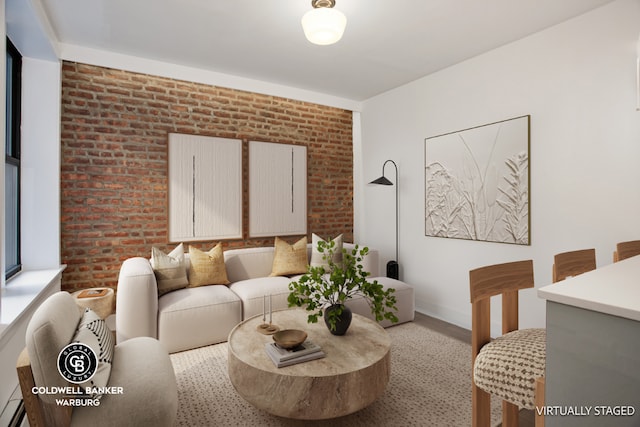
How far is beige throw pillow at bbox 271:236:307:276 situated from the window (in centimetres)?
229

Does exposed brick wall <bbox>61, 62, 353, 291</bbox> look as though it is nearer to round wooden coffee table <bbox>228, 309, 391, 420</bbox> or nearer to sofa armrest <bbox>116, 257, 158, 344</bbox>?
sofa armrest <bbox>116, 257, 158, 344</bbox>

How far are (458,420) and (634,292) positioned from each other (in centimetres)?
143

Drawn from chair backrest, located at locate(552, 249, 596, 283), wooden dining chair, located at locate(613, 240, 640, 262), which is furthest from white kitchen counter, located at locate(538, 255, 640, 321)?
wooden dining chair, located at locate(613, 240, 640, 262)

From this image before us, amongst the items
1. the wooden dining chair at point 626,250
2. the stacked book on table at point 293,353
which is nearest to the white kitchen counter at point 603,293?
the wooden dining chair at point 626,250

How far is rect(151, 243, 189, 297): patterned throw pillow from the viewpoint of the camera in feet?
10.3

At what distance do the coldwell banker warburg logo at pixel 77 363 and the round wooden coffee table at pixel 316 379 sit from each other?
69 cm

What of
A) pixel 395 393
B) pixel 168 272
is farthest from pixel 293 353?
pixel 168 272

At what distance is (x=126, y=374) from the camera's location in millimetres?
1631

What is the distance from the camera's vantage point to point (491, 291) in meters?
1.34

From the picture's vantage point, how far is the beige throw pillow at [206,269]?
11.0 ft

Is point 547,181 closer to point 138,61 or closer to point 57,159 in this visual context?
point 138,61

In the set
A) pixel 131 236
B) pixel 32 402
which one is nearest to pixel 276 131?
pixel 131 236

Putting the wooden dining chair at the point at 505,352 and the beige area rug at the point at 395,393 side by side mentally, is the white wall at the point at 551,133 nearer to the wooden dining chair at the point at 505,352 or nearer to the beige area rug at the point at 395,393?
the beige area rug at the point at 395,393

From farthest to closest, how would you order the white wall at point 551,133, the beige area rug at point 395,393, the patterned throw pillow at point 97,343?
Result: 1. the white wall at point 551,133
2. the beige area rug at point 395,393
3. the patterned throw pillow at point 97,343
